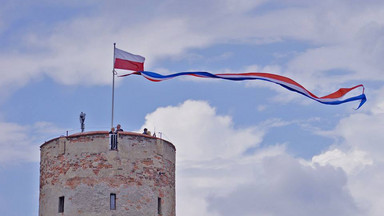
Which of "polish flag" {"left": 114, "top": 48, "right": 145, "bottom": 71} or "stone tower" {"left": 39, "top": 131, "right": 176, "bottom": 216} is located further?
"polish flag" {"left": 114, "top": 48, "right": 145, "bottom": 71}

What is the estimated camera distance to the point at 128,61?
59.8m

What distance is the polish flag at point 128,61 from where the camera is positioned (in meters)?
59.6

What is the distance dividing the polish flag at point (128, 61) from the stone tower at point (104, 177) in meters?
4.48

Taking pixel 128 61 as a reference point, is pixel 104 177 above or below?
below

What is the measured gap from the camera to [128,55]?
5988 cm

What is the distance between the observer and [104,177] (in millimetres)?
56094

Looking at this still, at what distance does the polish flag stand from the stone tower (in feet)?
14.7

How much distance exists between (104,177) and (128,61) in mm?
7308

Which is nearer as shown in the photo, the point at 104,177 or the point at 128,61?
the point at 104,177

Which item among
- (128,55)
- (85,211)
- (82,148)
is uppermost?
(128,55)

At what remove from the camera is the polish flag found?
196 feet

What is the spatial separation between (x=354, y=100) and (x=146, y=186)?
11.9m

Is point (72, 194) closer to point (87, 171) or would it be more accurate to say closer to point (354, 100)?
point (87, 171)

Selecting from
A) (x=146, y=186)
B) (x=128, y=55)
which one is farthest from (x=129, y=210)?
(x=128, y=55)
